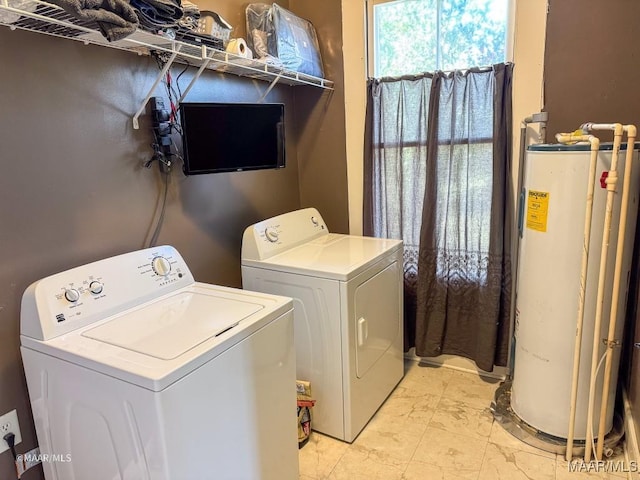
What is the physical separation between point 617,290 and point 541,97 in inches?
41.1

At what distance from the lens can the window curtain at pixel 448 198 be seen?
2.35 meters

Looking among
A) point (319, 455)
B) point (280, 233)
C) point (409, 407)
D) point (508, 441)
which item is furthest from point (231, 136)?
point (508, 441)

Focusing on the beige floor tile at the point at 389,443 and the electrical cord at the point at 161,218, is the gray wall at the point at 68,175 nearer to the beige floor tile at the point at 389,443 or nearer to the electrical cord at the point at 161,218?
the electrical cord at the point at 161,218

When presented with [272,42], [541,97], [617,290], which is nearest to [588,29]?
[541,97]

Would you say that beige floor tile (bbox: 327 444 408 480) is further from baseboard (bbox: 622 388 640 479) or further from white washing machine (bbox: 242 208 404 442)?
baseboard (bbox: 622 388 640 479)

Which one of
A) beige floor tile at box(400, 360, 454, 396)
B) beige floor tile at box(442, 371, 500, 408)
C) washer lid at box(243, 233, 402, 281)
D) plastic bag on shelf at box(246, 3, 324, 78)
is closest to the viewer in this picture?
washer lid at box(243, 233, 402, 281)

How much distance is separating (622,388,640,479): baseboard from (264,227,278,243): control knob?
1.79 metres

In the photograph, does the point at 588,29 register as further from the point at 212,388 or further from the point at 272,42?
the point at 212,388

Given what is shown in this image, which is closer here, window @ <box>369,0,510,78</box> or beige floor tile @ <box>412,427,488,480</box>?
beige floor tile @ <box>412,427,488,480</box>

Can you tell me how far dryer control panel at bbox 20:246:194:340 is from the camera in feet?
4.59

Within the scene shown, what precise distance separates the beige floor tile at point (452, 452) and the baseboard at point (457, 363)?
597mm

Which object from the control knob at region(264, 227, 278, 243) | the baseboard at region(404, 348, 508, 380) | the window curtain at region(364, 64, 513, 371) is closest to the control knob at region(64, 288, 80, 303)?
the control knob at region(264, 227, 278, 243)

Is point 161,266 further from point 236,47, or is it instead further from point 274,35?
point 274,35

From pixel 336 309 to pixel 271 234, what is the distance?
56 centimetres
